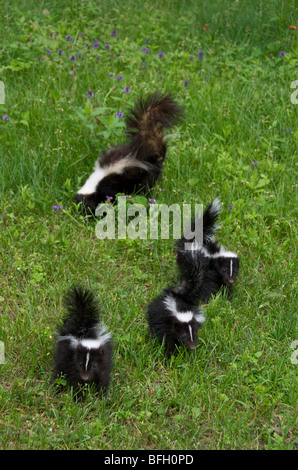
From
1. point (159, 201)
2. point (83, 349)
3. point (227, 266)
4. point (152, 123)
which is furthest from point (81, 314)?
point (152, 123)

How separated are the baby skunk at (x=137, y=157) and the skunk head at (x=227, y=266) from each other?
Answer: 1.42 metres

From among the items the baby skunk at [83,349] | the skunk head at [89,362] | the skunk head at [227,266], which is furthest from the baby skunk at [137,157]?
the skunk head at [89,362]

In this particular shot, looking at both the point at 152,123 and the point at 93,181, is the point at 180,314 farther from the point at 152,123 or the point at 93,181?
the point at 152,123

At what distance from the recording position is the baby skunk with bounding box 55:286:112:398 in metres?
3.80

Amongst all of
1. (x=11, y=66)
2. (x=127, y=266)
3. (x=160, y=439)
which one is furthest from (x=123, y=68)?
(x=160, y=439)

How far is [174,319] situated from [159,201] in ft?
5.58

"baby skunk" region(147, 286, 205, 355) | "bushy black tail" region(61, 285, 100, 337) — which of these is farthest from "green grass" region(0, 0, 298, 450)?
"bushy black tail" region(61, 285, 100, 337)

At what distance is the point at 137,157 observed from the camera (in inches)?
235

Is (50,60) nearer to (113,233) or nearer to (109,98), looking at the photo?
(109,98)

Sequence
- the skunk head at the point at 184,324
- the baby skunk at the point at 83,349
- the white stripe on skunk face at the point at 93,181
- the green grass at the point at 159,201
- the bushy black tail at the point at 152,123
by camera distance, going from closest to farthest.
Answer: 1. the green grass at the point at 159,201
2. the baby skunk at the point at 83,349
3. the skunk head at the point at 184,324
4. the white stripe on skunk face at the point at 93,181
5. the bushy black tail at the point at 152,123

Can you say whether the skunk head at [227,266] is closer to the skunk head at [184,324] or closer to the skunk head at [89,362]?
the skunk head at [184,324]

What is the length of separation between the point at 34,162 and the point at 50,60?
6.77ft

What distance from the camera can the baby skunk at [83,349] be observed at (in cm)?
380

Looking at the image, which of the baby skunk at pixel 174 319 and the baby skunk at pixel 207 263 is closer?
the baby skunk at pixel 174 319
